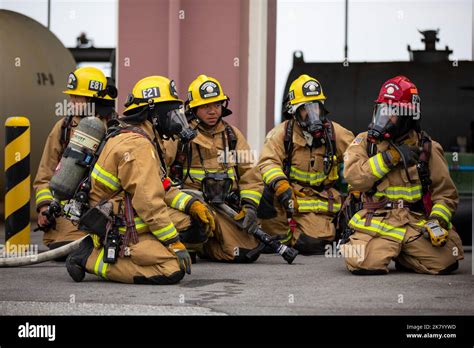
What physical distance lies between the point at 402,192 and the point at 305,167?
1.64 meters

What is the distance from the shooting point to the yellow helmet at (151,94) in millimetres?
6852

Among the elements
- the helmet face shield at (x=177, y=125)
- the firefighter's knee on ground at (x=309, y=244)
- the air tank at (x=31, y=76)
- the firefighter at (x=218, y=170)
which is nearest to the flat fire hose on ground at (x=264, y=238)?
the firefighter at (x=218, y=170)

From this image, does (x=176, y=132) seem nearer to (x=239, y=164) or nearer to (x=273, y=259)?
(x=239, y=164)

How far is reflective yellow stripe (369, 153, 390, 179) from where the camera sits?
7.28m

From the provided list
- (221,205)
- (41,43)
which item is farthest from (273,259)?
(41,43)

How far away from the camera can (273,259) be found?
861 centimetres

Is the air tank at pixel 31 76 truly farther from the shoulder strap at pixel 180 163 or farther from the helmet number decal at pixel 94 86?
the shoulder strap at pixel 180 163

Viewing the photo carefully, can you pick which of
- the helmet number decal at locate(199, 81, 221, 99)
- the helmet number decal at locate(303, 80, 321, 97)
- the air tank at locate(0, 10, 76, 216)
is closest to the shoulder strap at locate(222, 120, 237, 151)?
the helmet number decal at locate(199, 81, 221, 99)

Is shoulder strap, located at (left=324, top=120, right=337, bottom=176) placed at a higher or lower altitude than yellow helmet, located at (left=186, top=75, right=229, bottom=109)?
lower

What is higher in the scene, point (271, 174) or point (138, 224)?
point (271, 174)

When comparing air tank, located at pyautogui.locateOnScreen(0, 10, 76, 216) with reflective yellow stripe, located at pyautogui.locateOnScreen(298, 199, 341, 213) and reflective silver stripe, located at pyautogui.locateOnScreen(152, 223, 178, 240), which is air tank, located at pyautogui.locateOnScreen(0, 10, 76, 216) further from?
reflective silver stripe, located at pyautogui.locateOnScreen(152, 223, 178, 240)

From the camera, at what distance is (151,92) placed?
22.5 feet
